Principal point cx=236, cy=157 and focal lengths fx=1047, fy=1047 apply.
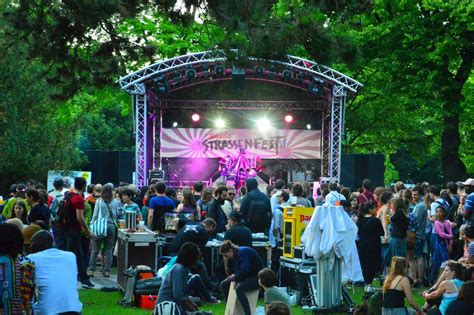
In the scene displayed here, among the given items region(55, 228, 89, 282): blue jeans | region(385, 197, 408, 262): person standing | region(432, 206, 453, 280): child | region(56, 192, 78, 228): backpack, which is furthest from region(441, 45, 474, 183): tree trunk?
region(56, 192, 78, 228): backpack

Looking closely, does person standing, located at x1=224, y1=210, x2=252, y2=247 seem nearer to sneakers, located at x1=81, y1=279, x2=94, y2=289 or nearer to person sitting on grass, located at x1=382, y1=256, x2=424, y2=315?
person sitting on grass, located at x1=382, y1=256, x2=424, y2=315

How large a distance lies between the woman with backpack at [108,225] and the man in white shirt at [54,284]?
27.8 ft

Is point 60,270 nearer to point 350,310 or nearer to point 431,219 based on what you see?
point 350,310

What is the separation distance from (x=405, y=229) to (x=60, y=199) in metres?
6.40

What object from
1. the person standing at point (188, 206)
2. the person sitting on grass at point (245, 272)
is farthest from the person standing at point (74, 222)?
the person sitting on grass at point (245, 272)

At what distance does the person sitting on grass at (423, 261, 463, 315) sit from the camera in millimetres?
12391

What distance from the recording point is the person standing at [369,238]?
1764 centimetres

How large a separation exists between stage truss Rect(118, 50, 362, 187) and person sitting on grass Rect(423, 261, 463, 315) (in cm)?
1746

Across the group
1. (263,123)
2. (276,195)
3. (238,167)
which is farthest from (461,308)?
(263,123)

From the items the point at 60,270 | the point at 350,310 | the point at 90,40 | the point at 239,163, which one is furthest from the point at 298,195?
the point at 239,163

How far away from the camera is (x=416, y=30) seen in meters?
36.1

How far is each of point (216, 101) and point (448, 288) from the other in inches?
936

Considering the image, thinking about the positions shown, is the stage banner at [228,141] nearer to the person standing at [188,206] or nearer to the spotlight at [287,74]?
the spotlight at [287,74]

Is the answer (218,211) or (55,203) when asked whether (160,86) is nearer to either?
(55,203)
